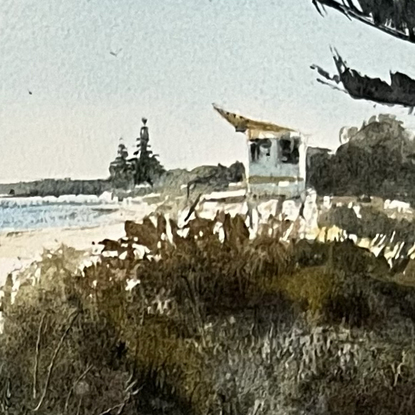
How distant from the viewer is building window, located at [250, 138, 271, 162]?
57.6 inches

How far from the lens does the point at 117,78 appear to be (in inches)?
57.0

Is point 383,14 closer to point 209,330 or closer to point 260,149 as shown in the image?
point 260,149

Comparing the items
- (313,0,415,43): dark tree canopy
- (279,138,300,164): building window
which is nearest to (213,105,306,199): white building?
(279,138,300,164): building window

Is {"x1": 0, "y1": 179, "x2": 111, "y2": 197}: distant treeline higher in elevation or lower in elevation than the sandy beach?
higher

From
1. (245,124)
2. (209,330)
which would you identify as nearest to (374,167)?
(245,124)

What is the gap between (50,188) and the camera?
144 centimetres

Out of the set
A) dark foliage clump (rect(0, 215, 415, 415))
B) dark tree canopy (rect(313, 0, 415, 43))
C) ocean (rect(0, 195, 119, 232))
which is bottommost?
dark foliage clump (rect(0, 215, 415, 415))

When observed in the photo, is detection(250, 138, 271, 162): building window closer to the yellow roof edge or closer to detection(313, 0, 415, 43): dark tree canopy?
the yellow roof edge

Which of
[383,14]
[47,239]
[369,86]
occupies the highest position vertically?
[383,14]

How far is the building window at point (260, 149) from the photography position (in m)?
1.46

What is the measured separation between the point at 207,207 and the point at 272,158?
147 mm

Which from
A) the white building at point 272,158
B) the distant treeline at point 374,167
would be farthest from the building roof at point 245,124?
the distant treeline at point 374,167

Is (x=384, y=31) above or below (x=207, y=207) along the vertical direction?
above

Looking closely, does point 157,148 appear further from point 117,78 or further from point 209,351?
point 209,351
